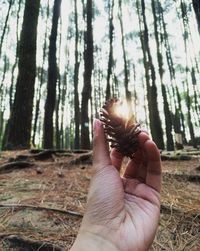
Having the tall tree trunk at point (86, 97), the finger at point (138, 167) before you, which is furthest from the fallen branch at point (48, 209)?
the tall tree trunk at point (86, 97)

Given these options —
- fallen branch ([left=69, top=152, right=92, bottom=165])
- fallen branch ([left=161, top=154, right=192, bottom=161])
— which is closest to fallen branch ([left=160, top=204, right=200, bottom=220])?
fallen branch ([left=69, top=152, right=92, bottom=165])

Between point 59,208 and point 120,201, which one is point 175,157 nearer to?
point 59,208

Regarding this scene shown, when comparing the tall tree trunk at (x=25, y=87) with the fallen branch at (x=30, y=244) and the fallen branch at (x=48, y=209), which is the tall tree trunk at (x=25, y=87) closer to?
the fallen branch at (x=48, y=209)

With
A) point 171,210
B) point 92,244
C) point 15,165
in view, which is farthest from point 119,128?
point 15,165

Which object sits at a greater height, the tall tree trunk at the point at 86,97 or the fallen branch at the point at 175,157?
the tall tree trunk at the point at 86,97

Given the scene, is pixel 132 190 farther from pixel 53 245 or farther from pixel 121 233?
pixel 53 245

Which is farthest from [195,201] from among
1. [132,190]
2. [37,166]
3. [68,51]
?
[68,51]
